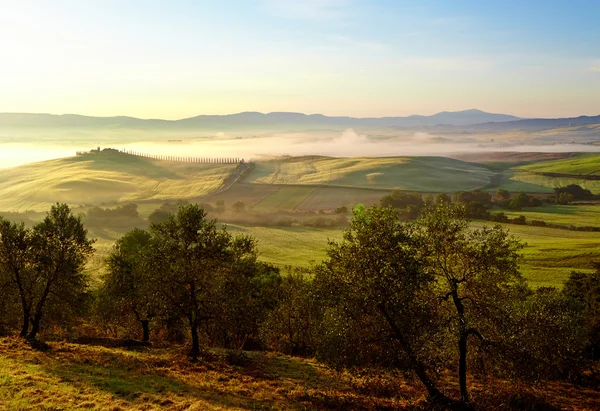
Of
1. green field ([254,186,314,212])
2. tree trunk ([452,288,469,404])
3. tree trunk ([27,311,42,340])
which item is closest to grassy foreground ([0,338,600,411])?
tree trunk ([27,311,42,340])

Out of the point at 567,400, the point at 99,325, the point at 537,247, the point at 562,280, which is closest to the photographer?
the point at 567,400

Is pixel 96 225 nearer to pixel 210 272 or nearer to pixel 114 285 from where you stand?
pixel 114 285

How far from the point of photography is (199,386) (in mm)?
31344

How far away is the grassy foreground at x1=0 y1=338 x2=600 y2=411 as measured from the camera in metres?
26.6

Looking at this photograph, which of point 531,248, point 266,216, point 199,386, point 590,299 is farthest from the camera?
point 266,216

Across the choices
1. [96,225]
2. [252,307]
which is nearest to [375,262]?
[252,307]

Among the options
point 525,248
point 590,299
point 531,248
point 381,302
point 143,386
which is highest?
point 381,302

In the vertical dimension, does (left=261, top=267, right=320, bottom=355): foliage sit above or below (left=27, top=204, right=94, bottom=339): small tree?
below

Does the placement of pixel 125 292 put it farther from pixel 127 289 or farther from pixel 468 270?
pixel 468 270

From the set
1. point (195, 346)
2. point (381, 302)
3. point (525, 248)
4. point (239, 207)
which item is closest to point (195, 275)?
point (195, 346)

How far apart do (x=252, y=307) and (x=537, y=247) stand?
92287 mm

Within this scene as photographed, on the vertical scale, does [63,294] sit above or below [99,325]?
above

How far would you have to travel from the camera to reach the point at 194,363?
37156 mm

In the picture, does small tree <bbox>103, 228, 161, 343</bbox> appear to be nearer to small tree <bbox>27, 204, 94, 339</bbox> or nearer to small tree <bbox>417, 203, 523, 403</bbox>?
small tree <bbox>27, 204, 94, 339</bbox>
